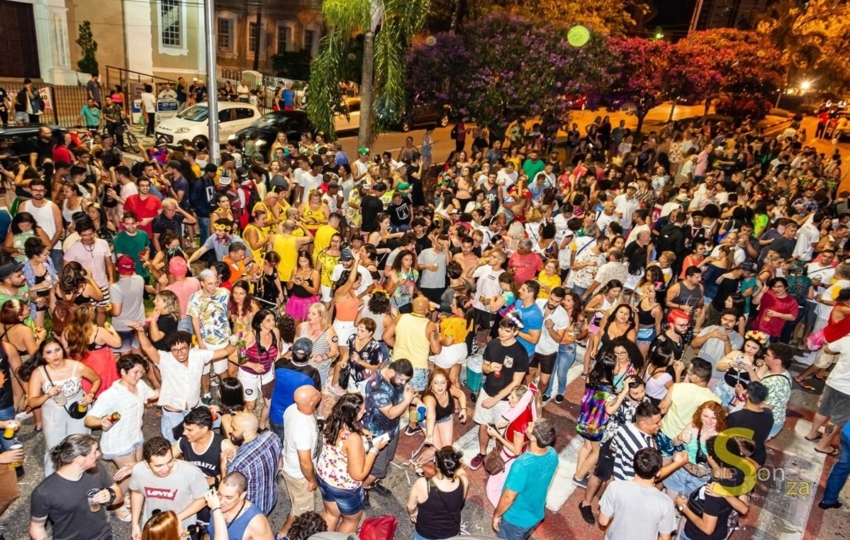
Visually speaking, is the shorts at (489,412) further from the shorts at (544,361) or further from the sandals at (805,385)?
the sandals at (805,385)

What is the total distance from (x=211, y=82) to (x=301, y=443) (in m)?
9.62

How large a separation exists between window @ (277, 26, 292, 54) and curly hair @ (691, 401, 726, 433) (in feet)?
120

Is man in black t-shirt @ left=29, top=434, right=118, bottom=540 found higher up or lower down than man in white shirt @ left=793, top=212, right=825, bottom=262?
lower down

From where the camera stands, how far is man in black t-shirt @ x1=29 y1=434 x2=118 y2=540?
4211 mm

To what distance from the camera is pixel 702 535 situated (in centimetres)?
491

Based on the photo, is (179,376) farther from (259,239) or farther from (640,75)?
(640,75)

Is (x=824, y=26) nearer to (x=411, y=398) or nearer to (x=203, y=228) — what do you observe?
(x=203, y=228)

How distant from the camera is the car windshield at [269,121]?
66.5 feet

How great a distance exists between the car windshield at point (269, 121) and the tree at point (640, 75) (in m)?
11.3

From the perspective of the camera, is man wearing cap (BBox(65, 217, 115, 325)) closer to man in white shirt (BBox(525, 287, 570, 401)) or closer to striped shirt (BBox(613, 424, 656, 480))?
man in white shirt (BBox(525, 287, 570, 401))

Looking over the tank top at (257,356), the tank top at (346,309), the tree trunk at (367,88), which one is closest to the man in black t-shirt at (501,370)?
the tank top at (346,309)

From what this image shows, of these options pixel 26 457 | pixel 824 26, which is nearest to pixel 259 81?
pixel 824 26

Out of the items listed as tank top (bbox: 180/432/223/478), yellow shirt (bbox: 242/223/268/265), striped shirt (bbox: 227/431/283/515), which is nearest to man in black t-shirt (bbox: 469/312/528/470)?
striped shirt (bbox: 227/431/283/515)

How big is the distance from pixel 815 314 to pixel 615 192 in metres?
4.48
